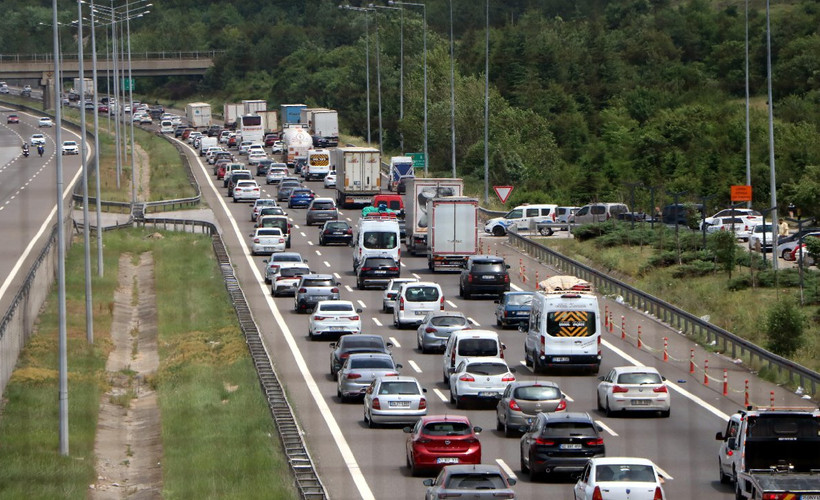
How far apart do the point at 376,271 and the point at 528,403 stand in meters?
26.6

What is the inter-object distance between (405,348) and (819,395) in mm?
13555

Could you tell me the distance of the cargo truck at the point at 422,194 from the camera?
66.4 m

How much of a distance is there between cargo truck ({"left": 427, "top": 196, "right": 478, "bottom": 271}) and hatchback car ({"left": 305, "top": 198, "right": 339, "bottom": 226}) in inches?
723

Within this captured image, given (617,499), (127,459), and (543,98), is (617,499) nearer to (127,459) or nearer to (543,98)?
(127,459)

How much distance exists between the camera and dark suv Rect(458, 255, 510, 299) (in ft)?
182

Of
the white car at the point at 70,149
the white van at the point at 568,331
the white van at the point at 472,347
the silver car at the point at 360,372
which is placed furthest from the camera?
the white car at the point at 70,149

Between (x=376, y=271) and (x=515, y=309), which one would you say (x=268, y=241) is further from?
(x=515, y=309)

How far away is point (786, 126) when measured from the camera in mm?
104688

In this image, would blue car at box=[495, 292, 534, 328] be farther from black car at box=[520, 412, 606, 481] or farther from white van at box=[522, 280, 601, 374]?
black car at box=[520, 412, 606, 481]

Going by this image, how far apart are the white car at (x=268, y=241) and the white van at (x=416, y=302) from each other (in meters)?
18.8

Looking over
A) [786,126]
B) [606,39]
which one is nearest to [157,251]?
[786,126]

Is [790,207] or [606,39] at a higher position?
[606,39]

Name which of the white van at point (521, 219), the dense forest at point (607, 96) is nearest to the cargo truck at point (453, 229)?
the white van at point (521, 219)

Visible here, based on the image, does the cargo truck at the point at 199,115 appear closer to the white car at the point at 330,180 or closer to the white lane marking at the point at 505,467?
the white car at the point at 330,180
